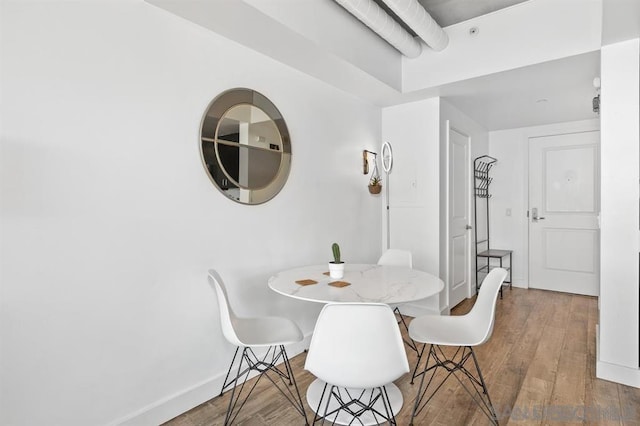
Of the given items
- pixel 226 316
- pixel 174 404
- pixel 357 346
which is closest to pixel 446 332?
pixel 357 346

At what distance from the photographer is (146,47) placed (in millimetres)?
1881

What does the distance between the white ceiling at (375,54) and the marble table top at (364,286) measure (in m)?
1.56

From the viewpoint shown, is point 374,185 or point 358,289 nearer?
point 358,289

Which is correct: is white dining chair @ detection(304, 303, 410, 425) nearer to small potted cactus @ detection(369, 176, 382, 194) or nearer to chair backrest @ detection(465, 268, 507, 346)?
chair backrest @ detection(465, 268, 507, 346)

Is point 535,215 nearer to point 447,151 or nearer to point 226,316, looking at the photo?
point 447,151

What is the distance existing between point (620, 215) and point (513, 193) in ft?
9.17

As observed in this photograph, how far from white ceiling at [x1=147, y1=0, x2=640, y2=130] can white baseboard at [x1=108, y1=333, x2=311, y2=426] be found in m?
2.19

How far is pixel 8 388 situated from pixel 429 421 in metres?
1.99

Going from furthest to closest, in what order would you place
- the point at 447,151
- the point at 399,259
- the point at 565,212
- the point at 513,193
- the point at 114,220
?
the point at 513,193, the point at 565,212, the point at 447,151, the point at 399,259, the point at 114,220

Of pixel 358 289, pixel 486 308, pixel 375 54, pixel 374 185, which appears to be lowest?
pixel 486 308

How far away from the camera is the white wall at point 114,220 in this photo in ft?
4.83

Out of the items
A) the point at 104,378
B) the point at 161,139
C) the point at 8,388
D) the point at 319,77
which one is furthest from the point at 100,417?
the point at 319,77

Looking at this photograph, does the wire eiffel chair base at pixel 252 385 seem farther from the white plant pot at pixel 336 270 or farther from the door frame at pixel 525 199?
the door frame at pixel 525 199

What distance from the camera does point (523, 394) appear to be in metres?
2.18
